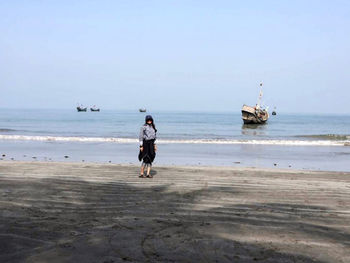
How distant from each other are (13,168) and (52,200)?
4842mm

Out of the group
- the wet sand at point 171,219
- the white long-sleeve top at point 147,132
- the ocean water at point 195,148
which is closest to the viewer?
the wet sand at point 171,219

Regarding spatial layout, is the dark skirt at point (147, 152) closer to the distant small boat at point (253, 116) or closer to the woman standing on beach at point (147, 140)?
the woman standing on beach at point (147, 140)

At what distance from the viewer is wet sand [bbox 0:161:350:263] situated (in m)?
4.40

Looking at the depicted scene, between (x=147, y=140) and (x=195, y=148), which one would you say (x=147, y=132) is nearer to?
(x=147, y=140)

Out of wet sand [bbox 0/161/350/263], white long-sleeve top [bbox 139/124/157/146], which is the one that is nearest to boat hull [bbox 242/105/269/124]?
wet sand [bbox 0/161/350/263]

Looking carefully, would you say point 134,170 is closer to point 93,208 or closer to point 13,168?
point 13,168

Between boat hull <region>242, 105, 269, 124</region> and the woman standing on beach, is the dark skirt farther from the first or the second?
boat hull <region>242, 105, 269, 124</region>

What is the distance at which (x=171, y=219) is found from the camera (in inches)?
231

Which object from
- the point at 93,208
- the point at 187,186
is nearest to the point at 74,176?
the point at 187,186

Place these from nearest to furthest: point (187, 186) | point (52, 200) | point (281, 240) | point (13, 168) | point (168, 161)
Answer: point (281, 240) → point (52, 200) → point (187, 186) → point (13, 168) → point (168, 161)

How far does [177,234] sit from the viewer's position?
16.7 ft

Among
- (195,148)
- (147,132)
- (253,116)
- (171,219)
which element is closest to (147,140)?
(147,132)

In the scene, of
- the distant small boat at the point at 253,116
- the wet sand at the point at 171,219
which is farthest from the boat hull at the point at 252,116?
the wet sand at the point at 171,219

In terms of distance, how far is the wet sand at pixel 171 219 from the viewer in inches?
173
